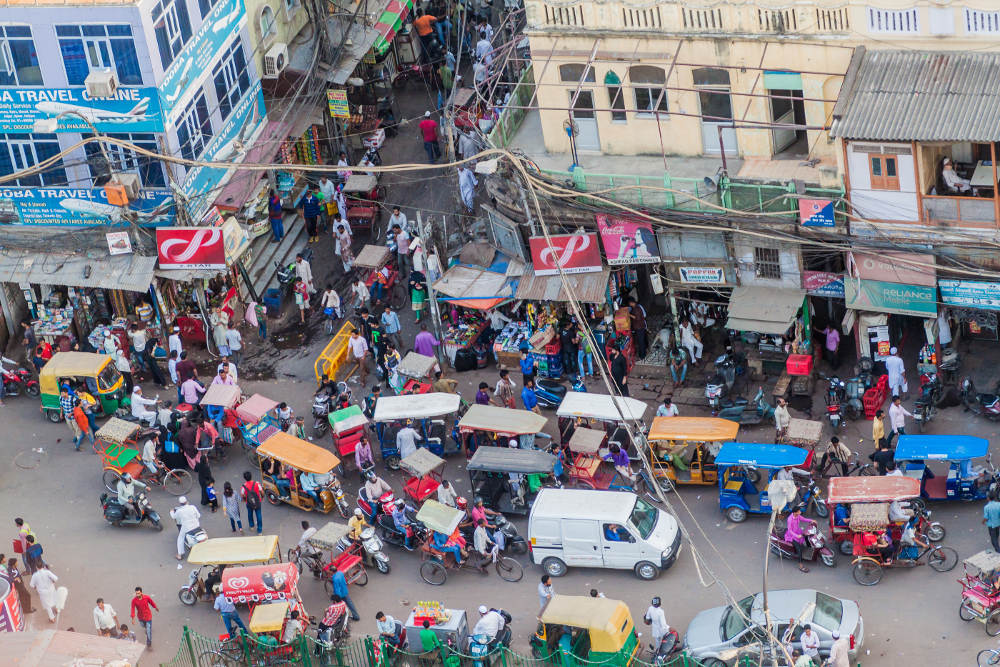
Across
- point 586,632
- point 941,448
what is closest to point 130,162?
point 586,632

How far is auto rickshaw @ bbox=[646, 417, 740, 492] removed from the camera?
3803 centimetres

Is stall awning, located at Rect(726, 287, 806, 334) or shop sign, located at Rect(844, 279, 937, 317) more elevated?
shop sign, located at Rect(844, 279, 937, 317)

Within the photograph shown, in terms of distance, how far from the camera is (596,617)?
33.4 metres

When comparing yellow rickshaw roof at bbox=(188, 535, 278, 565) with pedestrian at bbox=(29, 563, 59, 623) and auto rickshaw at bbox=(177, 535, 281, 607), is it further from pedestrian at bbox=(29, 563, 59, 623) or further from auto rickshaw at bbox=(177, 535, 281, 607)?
pedestrian at bbox=(29, 563, 59, 623)

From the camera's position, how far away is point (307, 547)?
37156mm

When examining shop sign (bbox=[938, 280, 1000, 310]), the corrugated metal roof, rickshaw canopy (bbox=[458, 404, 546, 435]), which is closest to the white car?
rickshaw canopy (bbox=[458, 404, 546, 435])

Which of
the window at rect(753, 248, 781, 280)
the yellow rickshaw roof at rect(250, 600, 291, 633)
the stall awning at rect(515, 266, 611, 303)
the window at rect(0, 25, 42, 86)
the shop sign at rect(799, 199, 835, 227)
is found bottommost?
the yellow rickshaw roof at rect(250, 600, 291, 633)

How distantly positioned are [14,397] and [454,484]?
12.7 metres

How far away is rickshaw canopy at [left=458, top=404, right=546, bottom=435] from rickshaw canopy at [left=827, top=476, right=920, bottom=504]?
7.22 meters

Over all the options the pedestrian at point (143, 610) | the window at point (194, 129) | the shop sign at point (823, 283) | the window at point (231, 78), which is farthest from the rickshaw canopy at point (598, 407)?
the window at point (231, 78)

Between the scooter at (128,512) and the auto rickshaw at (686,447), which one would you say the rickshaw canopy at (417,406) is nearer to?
the auto rickshaw at (686,447)

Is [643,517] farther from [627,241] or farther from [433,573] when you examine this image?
[627,241]

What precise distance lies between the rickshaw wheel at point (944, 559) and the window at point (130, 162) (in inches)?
837

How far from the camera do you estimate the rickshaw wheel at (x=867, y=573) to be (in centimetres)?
3500
